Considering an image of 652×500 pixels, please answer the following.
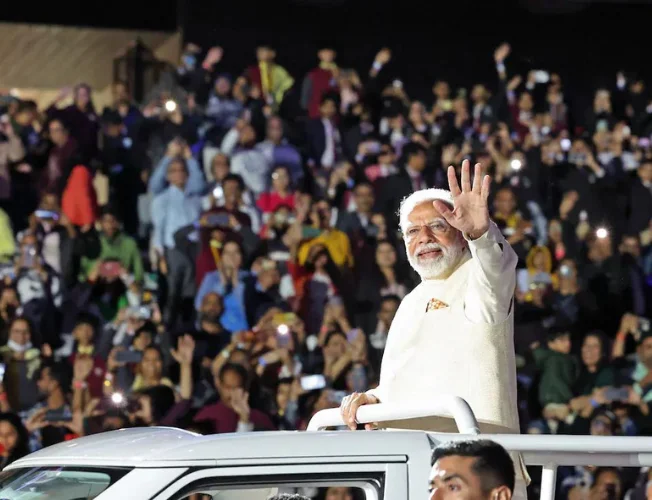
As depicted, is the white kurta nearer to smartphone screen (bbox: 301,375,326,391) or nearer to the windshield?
the windshield

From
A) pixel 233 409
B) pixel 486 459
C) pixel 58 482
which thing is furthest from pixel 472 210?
pixel 233 409

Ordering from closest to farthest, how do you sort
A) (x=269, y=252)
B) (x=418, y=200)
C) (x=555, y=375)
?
1. (x=418, y=200)
2. (x=555, y=375)
3. (x=269, y=252)

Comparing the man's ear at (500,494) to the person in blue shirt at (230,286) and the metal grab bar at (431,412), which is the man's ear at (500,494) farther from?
the person in blue shirt at (230,286)

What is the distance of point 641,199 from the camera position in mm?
12883

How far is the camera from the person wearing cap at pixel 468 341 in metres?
3.75

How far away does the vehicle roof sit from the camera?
2.91 meters

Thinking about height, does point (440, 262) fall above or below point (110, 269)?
below

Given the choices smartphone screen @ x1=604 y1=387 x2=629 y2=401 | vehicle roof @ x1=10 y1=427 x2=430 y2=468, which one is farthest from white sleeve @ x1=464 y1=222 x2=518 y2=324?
smartphone screen @ x1=604 y1=387 x2=629 y2=401

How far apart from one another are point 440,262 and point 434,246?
0.06 meters

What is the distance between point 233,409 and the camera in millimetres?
9469

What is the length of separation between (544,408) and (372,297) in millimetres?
1831

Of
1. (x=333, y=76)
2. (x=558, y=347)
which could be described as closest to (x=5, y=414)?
(x=558, y=347)

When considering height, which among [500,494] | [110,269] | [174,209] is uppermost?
[174,209]

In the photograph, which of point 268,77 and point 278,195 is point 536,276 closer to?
point 278,195
